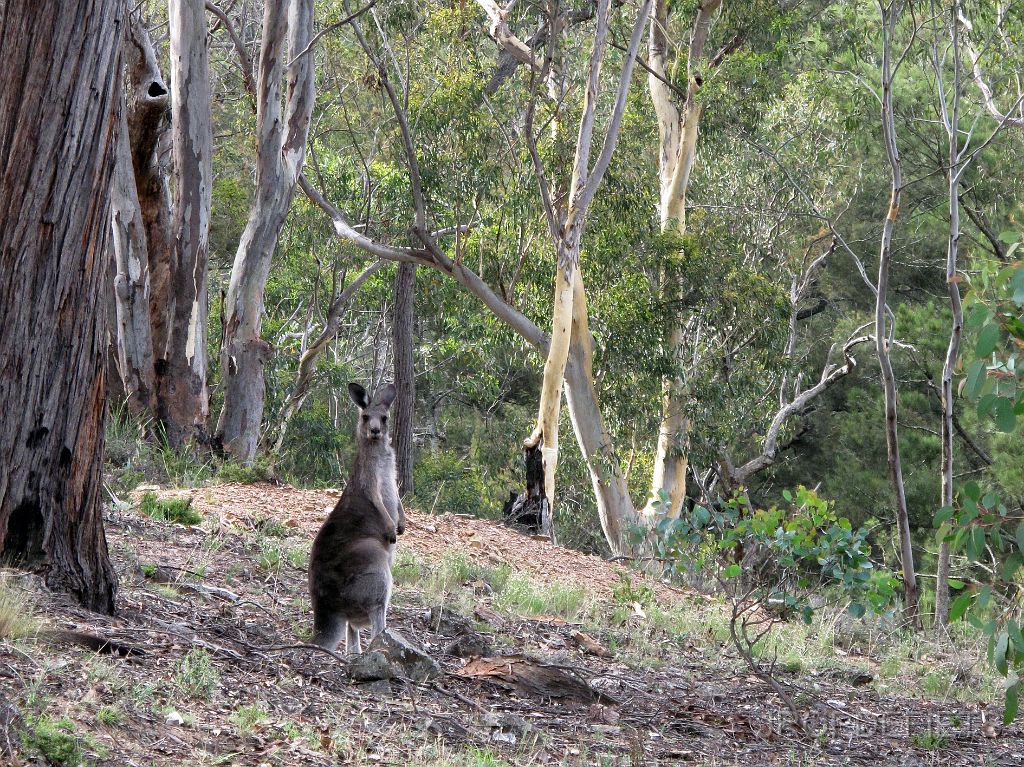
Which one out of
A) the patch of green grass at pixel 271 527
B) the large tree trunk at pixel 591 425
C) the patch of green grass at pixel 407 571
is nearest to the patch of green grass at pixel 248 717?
the patch of green grass at pixel 407 571

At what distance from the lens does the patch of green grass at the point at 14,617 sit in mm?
4141

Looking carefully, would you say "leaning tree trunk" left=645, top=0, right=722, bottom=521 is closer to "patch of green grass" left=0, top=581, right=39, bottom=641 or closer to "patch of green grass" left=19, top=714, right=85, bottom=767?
"patch of green grass" left=0, top=581, right=39, bottom=641

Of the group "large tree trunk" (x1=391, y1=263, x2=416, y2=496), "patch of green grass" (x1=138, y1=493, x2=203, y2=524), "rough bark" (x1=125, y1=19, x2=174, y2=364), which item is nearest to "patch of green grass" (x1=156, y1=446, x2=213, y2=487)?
"rough bark" (x1=125, y1=19, x2=174, y2=364)

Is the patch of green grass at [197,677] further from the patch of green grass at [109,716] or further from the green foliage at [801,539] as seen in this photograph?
the green foliage at [801,539]

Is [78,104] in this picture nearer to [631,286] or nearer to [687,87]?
[631,286]

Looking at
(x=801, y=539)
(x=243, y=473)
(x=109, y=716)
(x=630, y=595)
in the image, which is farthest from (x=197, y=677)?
(x=243, y=473)

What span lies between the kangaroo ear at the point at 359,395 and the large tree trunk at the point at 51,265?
212 centimetres

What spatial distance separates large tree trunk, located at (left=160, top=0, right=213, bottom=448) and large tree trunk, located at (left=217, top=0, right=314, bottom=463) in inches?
16.3

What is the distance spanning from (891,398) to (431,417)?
13.1 metres

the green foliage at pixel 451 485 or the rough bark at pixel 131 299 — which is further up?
the rough bark at pixel 131 299

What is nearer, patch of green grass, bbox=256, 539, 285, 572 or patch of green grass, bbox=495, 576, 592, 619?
patch of green grass, bbox=256, 539, 285, 572

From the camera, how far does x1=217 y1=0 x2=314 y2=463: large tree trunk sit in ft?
41.6

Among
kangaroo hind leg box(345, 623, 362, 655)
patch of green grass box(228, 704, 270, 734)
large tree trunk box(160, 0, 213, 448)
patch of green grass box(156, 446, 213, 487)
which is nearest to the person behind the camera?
patch of green grass box(228, 704, 270, 734)

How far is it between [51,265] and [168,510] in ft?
13.2
